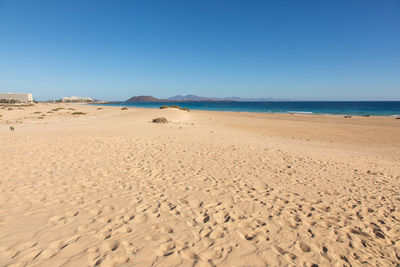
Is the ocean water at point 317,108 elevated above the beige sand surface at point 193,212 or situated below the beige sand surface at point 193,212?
above

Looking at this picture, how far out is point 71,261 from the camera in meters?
2.94

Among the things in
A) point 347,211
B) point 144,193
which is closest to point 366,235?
point 347,211

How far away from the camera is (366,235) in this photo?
12.5ft

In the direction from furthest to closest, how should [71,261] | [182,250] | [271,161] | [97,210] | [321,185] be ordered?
[271,161] < [321,185] < [97,210] < [182,250] < [71,261]

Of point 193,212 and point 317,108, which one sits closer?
point 193,212

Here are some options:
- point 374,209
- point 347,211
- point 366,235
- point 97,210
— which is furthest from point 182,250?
point 374,209

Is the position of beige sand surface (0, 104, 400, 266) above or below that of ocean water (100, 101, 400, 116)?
below

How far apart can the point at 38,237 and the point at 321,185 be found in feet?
23.4

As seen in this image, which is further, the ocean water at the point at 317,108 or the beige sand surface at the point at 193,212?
the ocean water at the point at 317,108

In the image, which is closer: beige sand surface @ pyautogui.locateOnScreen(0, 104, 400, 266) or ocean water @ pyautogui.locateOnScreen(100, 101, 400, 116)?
beige sand surface @ pyautogui.locateOnScreen(0, 104, 400, 266)

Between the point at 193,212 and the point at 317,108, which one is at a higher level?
the point at 317,108

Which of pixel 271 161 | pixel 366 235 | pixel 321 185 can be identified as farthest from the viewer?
pixel 271 161

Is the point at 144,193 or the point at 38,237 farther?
the point at 144,193

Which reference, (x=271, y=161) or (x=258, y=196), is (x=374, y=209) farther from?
(x=271, y=161)
